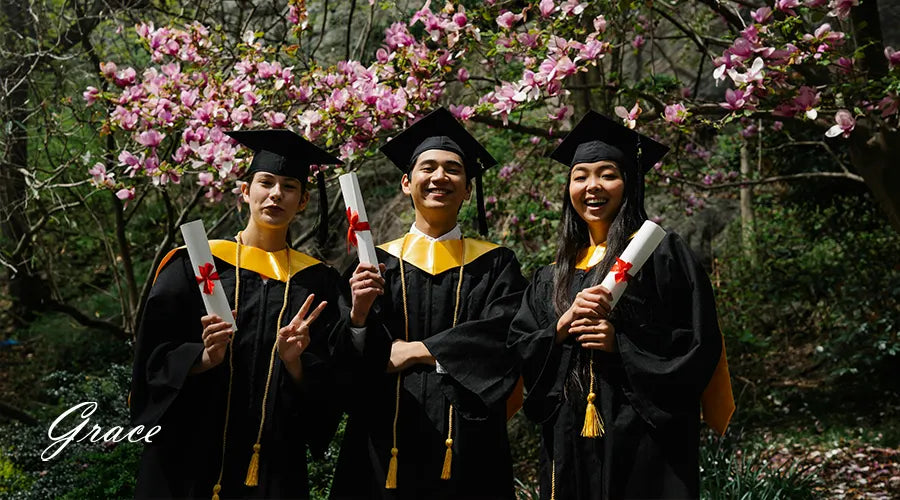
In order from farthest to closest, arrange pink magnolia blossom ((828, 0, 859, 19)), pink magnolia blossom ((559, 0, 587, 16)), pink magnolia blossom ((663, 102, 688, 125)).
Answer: pink magnolia blossom ((559, 0, 587, 16)), pink magnolia blossom ((663, 102, 688, 125)), pink magnolia blossom ((828, 0, 859, 19))

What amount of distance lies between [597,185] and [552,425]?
0.83 meters

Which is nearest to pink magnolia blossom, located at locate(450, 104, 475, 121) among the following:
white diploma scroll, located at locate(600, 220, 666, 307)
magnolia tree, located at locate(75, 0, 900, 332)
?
magnolia tree, located at locate(75, 0, 900, 332)

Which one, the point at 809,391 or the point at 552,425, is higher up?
the point at 552,425

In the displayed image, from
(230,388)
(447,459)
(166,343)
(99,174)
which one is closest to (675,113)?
(447,459)

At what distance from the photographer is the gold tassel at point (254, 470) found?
2.94 metres

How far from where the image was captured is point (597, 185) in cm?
299

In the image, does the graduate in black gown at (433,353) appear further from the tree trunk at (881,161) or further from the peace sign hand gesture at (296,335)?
the tree trunk at (881,161)

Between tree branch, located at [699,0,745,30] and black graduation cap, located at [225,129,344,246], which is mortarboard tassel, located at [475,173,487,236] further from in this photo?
tree branch, located at [699,0,745,30]

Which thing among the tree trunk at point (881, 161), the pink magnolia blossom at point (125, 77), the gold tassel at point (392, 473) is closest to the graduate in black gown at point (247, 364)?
the gold tassel at point (392, 473)

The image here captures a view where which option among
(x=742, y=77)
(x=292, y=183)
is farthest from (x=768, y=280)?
(x=292, y=183)

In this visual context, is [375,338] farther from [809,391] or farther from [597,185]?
[809,391]

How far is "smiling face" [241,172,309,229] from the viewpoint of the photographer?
10.4ft

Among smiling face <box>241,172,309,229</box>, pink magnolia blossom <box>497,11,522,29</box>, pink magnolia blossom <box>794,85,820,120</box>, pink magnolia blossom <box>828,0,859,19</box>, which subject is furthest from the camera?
pink magnolia blossom <box>497,11,522,29</box>

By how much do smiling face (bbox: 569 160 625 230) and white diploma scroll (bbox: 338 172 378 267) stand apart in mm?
725
